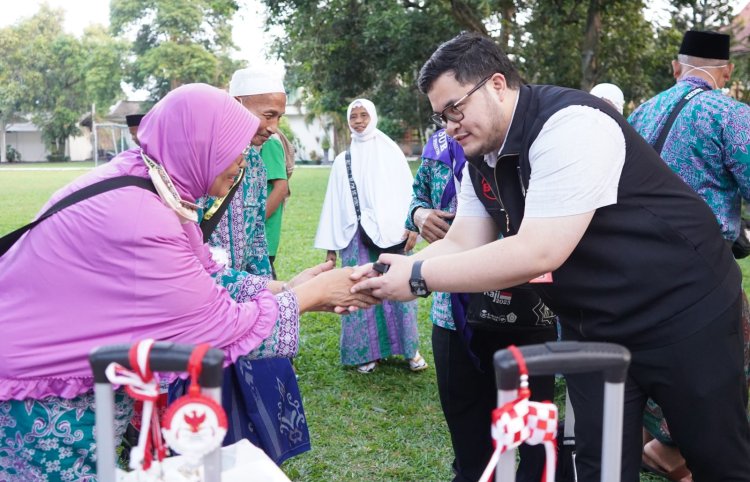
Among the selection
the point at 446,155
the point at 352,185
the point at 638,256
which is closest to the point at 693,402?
the point at 638,256

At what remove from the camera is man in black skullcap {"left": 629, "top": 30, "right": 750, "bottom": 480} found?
349 cm

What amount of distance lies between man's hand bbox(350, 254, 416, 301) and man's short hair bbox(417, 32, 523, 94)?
0.61 metres

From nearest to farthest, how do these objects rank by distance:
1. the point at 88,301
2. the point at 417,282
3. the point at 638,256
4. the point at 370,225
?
1. the point at 88,301
2. the point at 638,256
3. the point at 417,282
4. the point at 370,225

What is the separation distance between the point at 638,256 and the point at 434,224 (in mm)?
1683

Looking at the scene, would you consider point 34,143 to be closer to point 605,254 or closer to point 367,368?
point 367,368

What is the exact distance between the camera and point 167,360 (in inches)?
51.4

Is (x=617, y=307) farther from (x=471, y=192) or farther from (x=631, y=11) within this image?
(x=631, y=11)

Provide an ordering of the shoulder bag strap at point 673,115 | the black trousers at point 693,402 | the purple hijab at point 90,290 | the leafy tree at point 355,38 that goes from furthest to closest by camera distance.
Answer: the leafy tree at point 355,38
the shoulder bag strap at point 673,115
the black trousers at point 693,402
the purple hijab at point 90,290

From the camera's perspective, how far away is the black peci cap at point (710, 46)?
3814mm

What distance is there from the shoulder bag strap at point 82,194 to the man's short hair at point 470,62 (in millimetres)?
974

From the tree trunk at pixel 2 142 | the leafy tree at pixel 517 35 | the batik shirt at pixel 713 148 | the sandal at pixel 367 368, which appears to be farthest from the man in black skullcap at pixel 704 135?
the tree trunk at pixel 2 142

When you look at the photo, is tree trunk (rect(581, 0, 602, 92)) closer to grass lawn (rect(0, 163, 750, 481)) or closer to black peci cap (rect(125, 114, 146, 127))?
grass lawn (rect(0, 163, 750, 481))

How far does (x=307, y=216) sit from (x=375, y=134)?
9864 mm

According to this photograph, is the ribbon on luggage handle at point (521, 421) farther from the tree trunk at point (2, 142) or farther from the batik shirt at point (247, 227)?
the tree trunk at point (2, 142)
